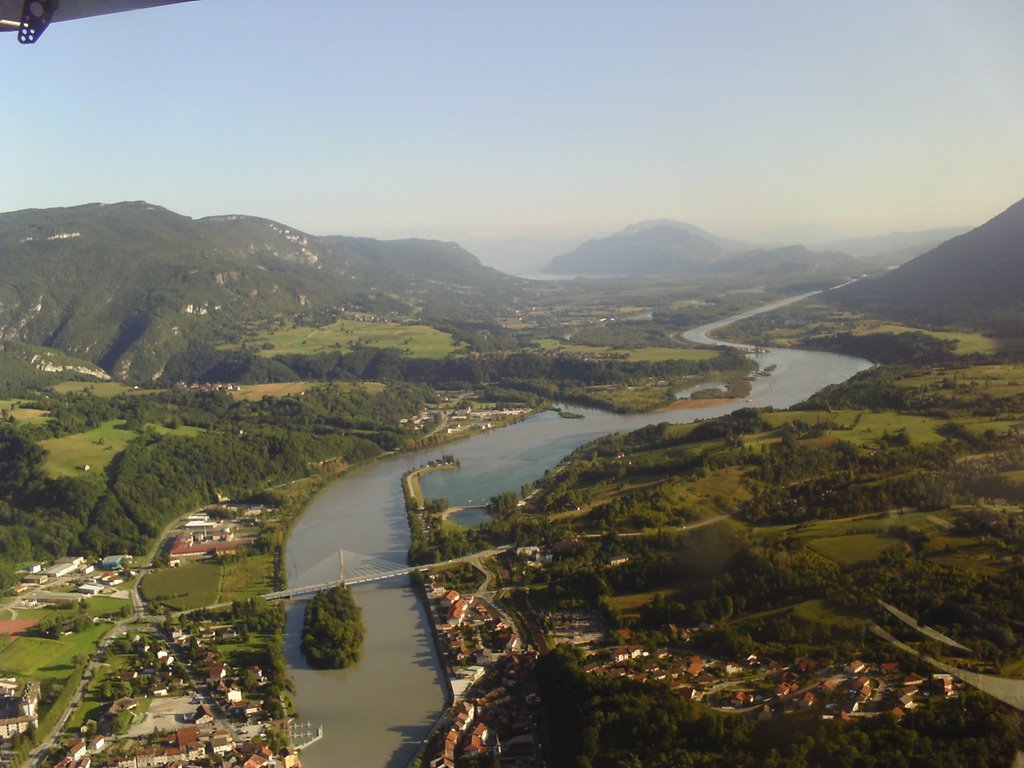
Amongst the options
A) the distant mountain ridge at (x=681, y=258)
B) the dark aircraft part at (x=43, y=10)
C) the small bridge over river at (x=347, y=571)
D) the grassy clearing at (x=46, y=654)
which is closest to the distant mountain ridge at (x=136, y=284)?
the small bridge over river at (x=347, y=571)

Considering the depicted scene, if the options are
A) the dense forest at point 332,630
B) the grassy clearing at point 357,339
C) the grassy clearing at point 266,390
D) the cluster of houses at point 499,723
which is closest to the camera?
the cluster of houses at point 499,723

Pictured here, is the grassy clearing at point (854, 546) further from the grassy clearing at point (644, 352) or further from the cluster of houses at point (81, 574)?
the grassy clearing at point (644, 352)

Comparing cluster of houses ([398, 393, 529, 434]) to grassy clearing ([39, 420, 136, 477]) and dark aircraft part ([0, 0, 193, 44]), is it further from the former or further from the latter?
dark aircraft part ([0, 0, 193, 44])

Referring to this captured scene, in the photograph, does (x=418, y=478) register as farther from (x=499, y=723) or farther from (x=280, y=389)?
(x=280, y=389)

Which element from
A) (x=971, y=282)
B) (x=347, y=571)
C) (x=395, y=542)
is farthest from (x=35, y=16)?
(x=971, y=282)

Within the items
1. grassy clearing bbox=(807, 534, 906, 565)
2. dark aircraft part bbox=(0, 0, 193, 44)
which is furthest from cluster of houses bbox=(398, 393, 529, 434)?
dark aircraft part bbox=(0, 0, 193, 44)

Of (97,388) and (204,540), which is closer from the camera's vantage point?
(204,540)

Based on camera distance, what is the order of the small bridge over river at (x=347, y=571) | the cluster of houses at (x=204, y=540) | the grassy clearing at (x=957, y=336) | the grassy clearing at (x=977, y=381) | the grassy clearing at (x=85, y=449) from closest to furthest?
the small bridge over river at (x=347, y=571), the cluster of houses at (x=204, y=540), the grassy clearing at (x=977, y=381), the grassy clearing at (x=85, y=449), the grassy clearing at (x=957, y=336)
